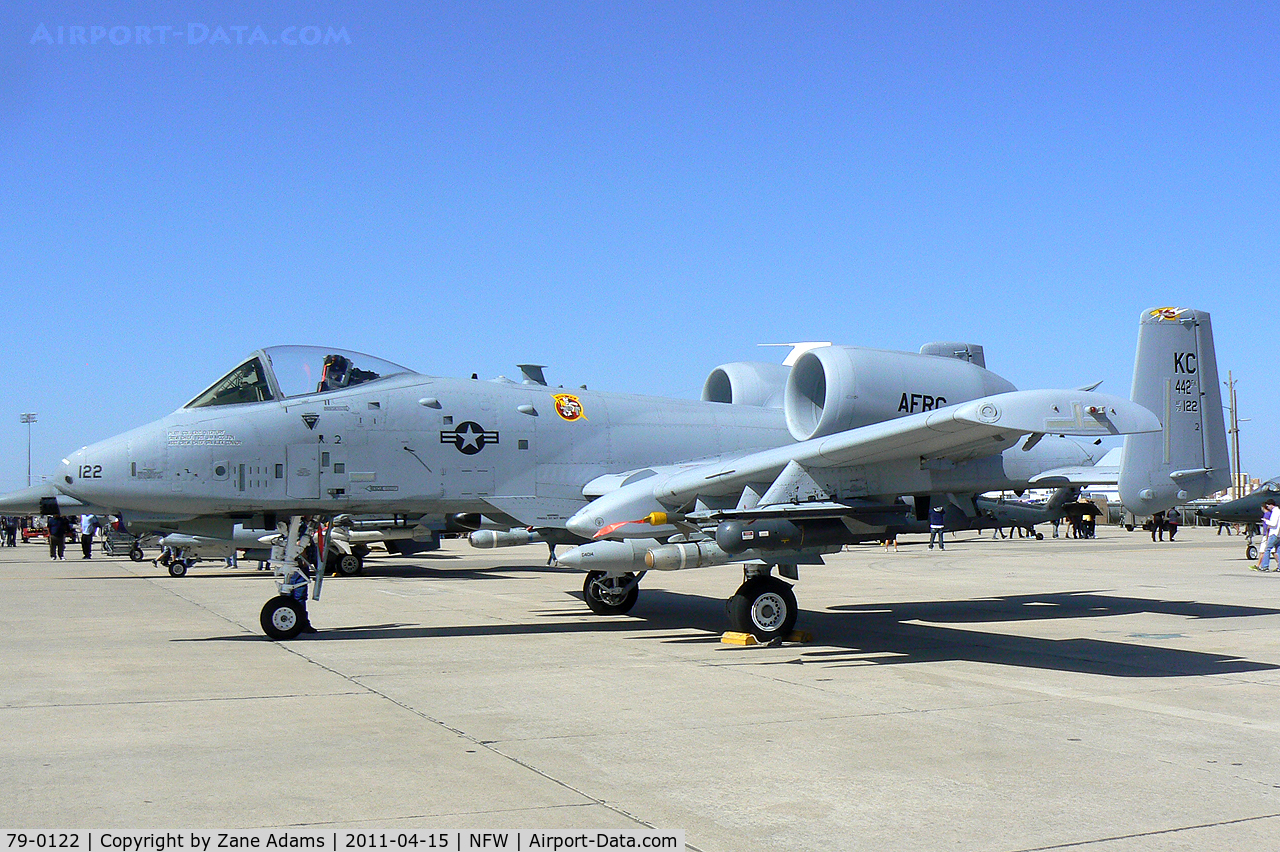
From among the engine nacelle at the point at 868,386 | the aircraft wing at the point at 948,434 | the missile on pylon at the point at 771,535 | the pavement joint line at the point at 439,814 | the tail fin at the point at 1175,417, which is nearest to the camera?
the pavement joint line at the point at 439,814

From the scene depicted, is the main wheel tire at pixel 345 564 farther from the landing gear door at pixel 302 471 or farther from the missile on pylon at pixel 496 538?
the landing gear door at pixel 302 471

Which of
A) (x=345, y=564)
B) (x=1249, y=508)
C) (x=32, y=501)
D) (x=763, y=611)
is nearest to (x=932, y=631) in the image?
(x=763, y=611)

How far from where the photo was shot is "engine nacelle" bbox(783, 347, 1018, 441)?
10.2 meters

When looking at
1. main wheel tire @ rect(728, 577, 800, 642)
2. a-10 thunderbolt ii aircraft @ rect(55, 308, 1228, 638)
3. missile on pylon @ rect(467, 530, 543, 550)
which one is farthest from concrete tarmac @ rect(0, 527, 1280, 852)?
a-10 thunderbolt ii aircraft @ rect(55, 308, 1228, 638)

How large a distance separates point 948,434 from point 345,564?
1960cm

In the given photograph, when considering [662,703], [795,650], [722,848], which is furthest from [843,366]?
[722,848]

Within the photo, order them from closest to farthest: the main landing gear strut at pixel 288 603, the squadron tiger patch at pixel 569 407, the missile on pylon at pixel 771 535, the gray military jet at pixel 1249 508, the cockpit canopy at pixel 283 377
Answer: the missile on pylon at pixel 771 535 → the main landing gear strut at pixel 288 603 → the cockpit canopy at pixel 283 377 → the squadron tiger patch at pixel 569 407 → the gray military jet at pixel 1249 508

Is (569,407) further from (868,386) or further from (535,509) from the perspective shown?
(868,386)

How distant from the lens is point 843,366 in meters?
10.3

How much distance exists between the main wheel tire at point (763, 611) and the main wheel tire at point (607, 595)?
3.29 meters

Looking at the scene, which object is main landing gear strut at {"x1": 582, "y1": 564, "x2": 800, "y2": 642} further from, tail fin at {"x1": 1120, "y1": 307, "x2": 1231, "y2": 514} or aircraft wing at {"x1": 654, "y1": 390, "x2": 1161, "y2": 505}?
tail fin at {"x1": 1120, "y1": 307, "x2": 1231, "y2": 514}

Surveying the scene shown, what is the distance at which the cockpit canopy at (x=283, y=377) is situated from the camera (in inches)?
443

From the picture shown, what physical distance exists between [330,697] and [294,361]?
191 inches

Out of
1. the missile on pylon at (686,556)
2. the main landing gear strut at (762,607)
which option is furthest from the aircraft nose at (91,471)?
the main landing gear strut at (762,607)
